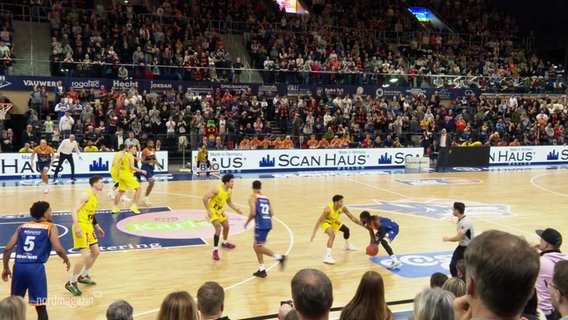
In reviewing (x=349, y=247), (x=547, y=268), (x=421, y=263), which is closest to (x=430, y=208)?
(x=349, y=247)

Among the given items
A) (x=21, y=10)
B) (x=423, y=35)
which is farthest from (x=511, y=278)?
(x=423, y=35)

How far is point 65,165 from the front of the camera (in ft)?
71.5

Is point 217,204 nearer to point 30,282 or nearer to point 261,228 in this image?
point 261,228

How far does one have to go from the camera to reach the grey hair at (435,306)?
12.2ft

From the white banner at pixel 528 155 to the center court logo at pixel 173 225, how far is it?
18.6 metres

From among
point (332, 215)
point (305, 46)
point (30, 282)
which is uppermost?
point (305, 46)

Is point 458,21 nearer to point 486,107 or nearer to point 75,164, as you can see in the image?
point 486,107

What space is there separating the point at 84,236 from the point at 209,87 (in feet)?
64.1

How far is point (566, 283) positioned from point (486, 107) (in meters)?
30.6

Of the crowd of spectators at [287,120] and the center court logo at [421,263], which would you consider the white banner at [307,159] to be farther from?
the center court logo at [421,263]

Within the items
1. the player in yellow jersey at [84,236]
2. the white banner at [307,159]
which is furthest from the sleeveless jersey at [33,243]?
the white banner at [307,159]

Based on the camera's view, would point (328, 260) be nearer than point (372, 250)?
Yes

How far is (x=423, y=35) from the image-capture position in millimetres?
37969

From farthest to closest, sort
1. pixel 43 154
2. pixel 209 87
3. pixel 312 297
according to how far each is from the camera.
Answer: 1. pixel 209 87
2. pixel 43 154
3. pixel 312 297
